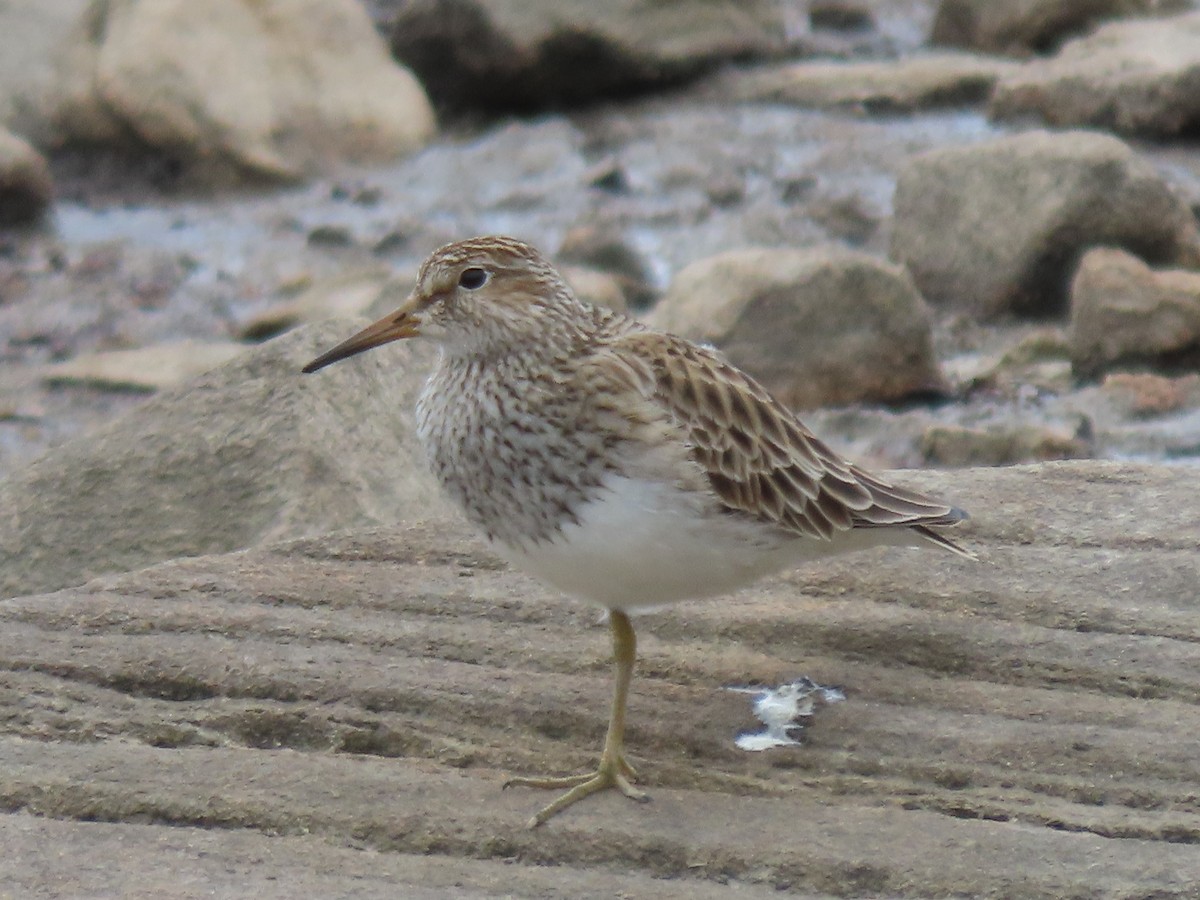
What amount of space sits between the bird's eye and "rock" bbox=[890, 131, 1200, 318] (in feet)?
17.7

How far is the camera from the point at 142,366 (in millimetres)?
10250

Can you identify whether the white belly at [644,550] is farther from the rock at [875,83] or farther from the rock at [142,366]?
the rock at [875,83]

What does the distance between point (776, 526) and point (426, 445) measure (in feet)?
3.35

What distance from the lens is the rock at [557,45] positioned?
1298 cm

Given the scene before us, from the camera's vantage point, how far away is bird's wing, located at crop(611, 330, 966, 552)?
4895 millimetres

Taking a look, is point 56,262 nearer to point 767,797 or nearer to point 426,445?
point 426,445

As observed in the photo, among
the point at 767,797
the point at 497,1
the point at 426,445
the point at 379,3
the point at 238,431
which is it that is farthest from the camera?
the point at 379,3

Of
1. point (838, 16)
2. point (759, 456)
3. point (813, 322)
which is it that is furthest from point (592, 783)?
point (838, 16)

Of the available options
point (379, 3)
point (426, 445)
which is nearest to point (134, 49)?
point (379, 3)

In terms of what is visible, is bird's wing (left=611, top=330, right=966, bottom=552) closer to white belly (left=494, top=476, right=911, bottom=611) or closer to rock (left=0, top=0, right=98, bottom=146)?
white belly (left=494, top=476, right=911, bottom=611)

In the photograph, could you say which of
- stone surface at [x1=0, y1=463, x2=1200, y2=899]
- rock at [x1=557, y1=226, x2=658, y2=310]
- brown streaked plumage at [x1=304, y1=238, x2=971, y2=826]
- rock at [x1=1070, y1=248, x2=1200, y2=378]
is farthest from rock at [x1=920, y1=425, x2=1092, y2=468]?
brown streaked plumage at [x1=304, y1=238, x2=971, y2=826]

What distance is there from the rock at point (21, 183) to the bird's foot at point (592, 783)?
8596 millimetres

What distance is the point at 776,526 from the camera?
495 cm

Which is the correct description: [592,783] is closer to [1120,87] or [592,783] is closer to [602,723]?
[602,723]
